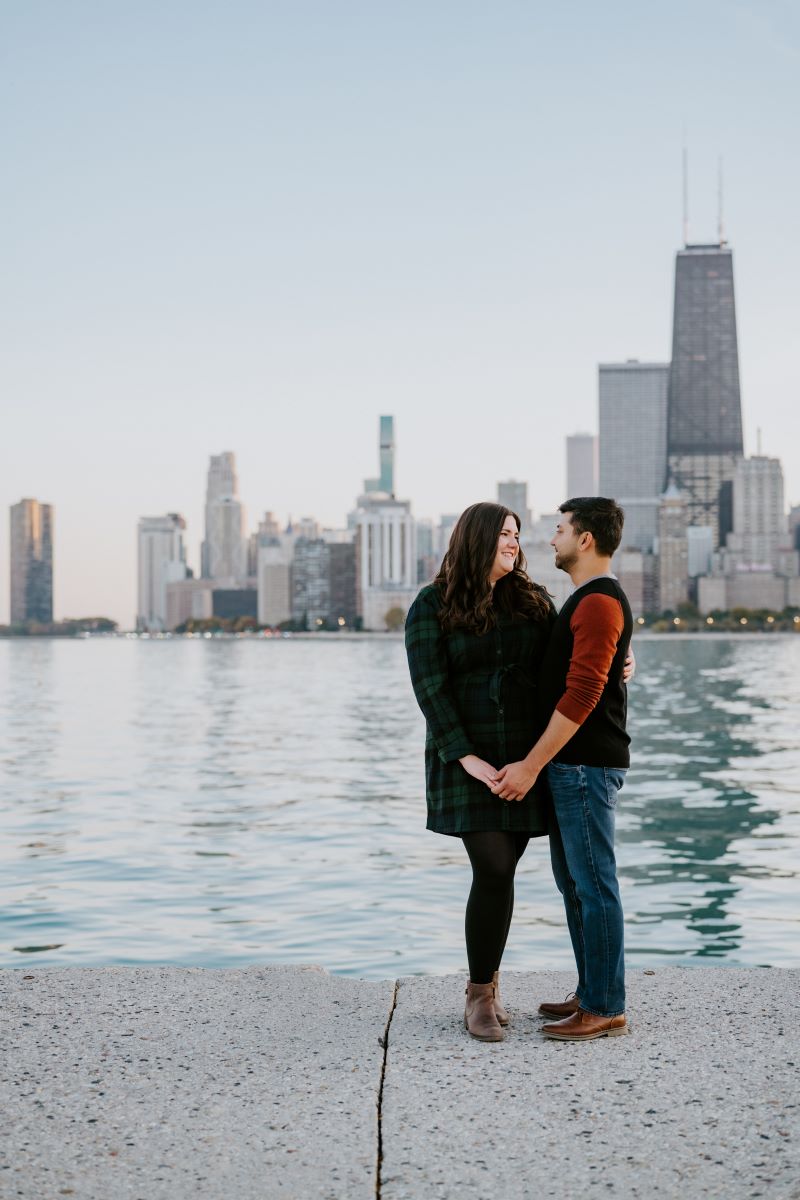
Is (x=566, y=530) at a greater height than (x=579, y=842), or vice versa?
(x=566, y=530)

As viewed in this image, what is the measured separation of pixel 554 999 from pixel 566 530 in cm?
204

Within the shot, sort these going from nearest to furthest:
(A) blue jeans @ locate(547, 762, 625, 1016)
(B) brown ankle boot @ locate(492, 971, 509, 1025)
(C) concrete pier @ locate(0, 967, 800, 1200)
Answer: (C) concrete pier @ locate(0, 967, 800, 1200), (A) blue jeans @ locate(547, 762, 625, 1016), (B) brown ankle boot @ locate(492, 971, 509, 1025)

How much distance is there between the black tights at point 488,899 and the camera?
18.6 ft

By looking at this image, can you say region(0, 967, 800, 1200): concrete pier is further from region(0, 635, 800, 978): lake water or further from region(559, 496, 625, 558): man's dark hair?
region(0, 635, 800, 978): lake water

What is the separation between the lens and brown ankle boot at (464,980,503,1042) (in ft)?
18.0

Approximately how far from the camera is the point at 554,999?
6121 mm

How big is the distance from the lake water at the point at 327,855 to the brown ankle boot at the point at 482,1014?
5.08 meters

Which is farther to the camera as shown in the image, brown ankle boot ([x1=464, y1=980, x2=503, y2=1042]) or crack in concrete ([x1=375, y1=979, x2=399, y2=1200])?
brown ankle boot ([x1=464, y1=980, x2=503, y2=1042])

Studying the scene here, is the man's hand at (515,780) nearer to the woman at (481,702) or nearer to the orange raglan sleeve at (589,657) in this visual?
the woman at (481,702)

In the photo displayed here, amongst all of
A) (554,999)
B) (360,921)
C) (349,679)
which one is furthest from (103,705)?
(554,999)

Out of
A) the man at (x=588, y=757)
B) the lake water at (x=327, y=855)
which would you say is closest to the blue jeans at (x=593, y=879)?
the man at (x=588, y=757)

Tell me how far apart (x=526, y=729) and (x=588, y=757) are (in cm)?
28

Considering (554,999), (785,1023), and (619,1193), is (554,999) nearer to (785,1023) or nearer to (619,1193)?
(785,1023)

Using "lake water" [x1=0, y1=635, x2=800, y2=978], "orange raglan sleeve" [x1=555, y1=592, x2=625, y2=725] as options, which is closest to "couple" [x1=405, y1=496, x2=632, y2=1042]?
"orange raglan sleeve" [x1=555, y1=592, x2=625, y2=725]
